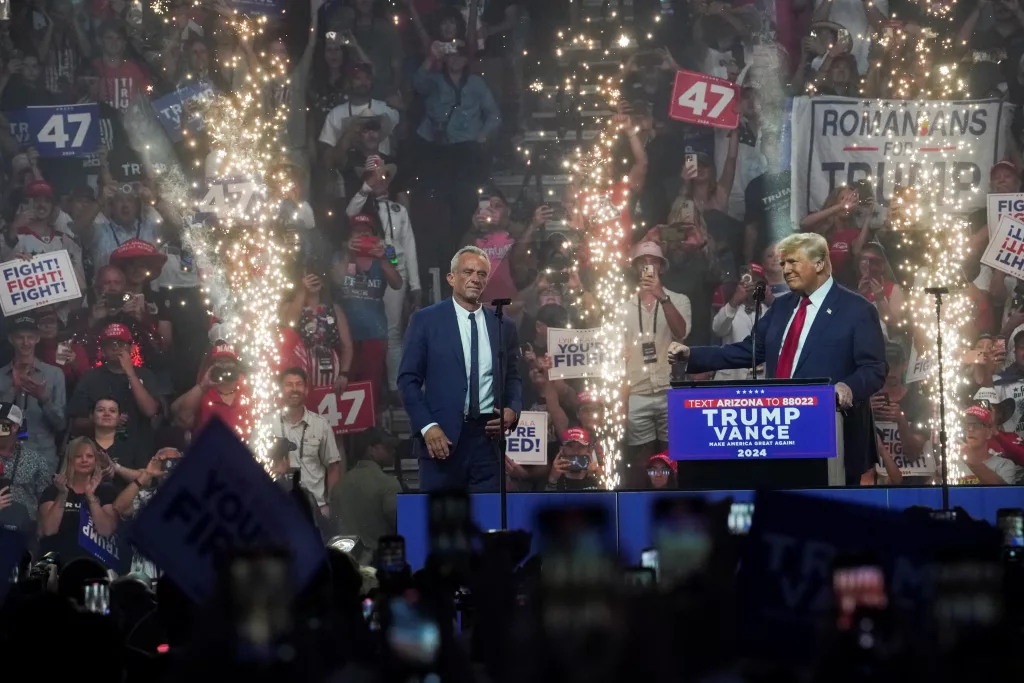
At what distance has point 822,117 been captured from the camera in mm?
12094

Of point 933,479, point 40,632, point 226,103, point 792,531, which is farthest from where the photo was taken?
point 226,103

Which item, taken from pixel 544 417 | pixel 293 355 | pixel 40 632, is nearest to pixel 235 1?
pixel 293 355

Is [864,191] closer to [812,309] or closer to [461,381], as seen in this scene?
[812,309]

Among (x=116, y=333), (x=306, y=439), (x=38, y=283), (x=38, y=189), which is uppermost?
(x=38, y=189)

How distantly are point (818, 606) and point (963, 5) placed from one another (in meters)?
10.7

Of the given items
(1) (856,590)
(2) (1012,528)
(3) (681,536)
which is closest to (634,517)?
(2) (1012,528)

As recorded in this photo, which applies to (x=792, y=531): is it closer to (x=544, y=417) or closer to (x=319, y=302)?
(x=544, y=417)

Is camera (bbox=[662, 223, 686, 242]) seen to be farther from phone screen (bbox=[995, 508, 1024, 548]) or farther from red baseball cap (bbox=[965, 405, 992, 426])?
phone screen (bbox=[995, 508, 1024, 548])

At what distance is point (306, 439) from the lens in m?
11.9

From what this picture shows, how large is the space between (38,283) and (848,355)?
8294mm

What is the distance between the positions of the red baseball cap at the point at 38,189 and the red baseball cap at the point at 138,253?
91cm

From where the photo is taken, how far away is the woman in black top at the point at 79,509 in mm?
11516

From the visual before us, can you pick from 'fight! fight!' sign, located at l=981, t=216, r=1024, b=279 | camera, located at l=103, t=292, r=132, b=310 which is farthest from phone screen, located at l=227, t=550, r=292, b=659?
'fight! fight!' sign, located at l=981, t=216, r=1024, b=279

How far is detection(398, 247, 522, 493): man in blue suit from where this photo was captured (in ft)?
21.7
